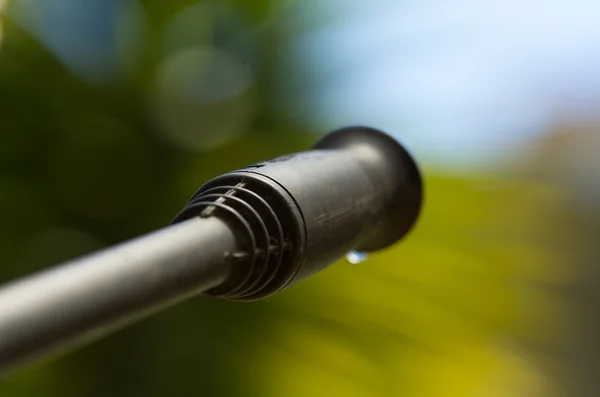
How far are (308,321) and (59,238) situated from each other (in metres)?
0.25

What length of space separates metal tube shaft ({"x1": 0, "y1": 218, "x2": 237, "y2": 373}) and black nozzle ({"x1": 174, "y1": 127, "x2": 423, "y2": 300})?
1 centimetres

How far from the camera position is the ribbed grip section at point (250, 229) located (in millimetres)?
203

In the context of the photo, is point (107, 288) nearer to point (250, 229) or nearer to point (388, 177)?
point (250, 229)

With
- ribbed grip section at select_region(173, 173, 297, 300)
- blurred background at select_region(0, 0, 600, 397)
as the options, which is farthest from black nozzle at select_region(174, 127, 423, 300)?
blurred background at select_region(0, 0, 600, 397)

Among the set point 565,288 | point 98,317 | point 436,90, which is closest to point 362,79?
point 436,90

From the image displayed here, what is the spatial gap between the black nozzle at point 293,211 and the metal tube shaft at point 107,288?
0.5 inches

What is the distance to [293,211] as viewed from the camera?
0.22 m

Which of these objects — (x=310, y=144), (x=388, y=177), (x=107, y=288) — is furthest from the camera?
(x=310, y=144)

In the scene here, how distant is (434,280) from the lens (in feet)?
2.03

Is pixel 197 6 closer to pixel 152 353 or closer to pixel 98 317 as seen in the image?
pixel 152 353

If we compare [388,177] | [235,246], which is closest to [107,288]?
[235,246]

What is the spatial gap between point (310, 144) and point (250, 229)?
42 centimetres

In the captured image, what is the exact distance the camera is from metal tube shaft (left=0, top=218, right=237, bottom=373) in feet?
0.47

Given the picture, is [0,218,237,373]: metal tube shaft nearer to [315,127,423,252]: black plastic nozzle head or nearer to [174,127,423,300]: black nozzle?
[174,127,423,300]: black nozzle
